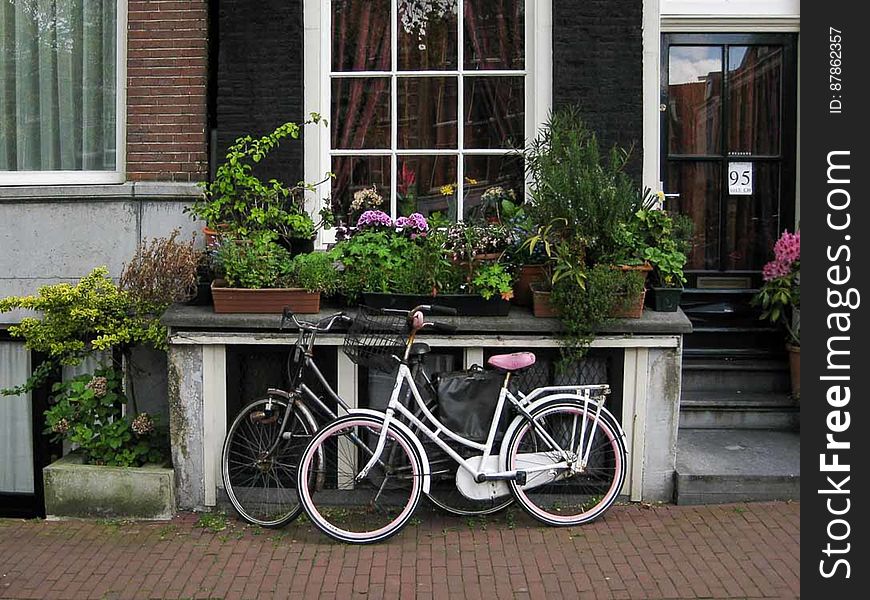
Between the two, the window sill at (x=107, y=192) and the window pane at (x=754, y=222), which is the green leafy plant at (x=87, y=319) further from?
the window pane at (x=754, y=222)

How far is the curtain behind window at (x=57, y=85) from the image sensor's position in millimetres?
7652

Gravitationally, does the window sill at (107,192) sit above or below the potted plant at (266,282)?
above

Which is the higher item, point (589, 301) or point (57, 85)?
point (57, 85)

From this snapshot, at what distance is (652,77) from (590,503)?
3.01 metres

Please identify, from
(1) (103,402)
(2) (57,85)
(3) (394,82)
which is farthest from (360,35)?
(1) (103,402)

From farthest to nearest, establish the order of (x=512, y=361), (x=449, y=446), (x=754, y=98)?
(x=754, y=98) < (x=449, y=446) < (x=512, y=361)

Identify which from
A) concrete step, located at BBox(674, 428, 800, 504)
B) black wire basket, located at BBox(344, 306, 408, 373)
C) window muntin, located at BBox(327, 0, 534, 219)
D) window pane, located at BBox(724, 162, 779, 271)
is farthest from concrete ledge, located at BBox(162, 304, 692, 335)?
window pane, located at BBox(724, 162, 779, 271)

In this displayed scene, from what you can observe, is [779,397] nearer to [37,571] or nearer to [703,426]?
[703,426]

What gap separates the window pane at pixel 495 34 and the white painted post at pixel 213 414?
281cm

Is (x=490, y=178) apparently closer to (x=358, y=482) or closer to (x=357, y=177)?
(x=357, y=177)

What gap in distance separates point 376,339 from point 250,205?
156 centimetres

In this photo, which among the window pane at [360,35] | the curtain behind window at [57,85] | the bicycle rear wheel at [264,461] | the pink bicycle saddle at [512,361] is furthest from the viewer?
the curtain behind window at [57,85]

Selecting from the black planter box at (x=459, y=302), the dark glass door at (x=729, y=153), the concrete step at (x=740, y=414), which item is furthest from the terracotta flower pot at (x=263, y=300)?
the dark glass door at (x=729, y=153)

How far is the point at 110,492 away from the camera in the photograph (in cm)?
642
